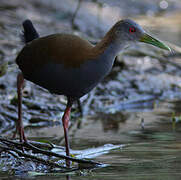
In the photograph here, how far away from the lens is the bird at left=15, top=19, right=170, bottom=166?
15.0ft

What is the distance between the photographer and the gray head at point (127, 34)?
4.70 metres

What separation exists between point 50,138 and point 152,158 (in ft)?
4.61

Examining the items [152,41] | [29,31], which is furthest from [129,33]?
[29,31]

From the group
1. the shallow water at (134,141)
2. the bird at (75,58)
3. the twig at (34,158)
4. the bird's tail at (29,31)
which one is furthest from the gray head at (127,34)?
the twig at (34,158)

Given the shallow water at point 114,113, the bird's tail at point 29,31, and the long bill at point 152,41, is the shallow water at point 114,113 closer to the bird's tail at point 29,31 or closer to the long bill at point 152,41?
the bird's tail at point 29,31

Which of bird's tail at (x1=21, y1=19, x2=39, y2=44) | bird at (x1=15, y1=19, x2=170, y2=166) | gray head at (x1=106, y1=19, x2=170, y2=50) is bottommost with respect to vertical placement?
bird at (x1=15, y1=19, x2=170, y2=166)

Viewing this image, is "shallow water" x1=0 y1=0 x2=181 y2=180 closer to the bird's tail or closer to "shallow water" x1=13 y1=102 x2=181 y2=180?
"shallow water" x1=13 y1=102 x2=181 y2=180

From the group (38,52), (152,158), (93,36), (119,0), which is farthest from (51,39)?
(119,0)

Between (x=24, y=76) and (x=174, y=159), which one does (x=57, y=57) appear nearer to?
(x=24, y=76)

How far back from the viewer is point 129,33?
477 centimetres

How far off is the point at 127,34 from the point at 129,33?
3 cm

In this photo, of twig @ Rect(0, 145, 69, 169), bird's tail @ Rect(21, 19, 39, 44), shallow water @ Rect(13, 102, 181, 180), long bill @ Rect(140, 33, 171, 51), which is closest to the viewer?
shallow water @ Rect(13, 102, 181, 180)

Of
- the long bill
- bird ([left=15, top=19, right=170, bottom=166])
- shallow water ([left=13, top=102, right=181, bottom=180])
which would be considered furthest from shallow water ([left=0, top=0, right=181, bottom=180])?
the long bill

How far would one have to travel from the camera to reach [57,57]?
15.1 ft
